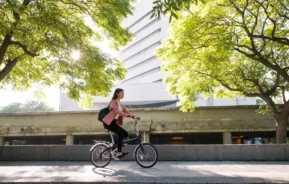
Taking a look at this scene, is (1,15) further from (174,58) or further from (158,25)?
(158,25)

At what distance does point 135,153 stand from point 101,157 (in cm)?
89

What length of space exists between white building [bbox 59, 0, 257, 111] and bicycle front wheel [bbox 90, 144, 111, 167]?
36.3 m

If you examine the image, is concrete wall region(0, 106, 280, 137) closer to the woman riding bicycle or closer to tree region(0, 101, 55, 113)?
the woman riding bicycle

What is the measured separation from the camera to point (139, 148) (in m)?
6.06

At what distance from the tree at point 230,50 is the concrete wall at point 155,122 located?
578 cm

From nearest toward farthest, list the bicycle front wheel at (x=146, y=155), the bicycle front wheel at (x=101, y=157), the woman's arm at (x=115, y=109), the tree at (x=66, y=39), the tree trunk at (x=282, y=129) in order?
the woman's arm at (x=115, y=109) → the bicycle front wheel at (x=146, y=155) → the bicycle front wheel at (x=101, y=157) → the tree at (x=66, y=39) → the tree trunk at (x=282, y=129)

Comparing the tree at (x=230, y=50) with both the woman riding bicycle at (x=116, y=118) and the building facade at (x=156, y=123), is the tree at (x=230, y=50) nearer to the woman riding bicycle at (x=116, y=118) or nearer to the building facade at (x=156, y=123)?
the building facade at (x=156, y=123)

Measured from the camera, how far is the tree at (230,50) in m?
11.4

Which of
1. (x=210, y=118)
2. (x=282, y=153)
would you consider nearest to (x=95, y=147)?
(x=282, y=153)

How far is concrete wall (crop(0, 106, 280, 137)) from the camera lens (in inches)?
862

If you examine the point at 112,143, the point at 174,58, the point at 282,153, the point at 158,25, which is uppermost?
the point at 158,25

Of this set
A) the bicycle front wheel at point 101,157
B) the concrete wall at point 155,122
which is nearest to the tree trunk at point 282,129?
the concrete wall at point 155,122

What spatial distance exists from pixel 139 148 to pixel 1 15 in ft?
22.7

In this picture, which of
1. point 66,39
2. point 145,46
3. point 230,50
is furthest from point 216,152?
point 145,46
